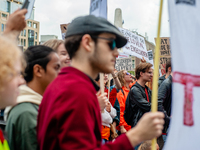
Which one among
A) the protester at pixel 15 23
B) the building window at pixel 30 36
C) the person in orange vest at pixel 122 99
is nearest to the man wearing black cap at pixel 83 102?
the protester at pixel 15 23

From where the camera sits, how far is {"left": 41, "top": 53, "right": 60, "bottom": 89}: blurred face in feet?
7.86

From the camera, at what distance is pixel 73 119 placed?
1.37 m

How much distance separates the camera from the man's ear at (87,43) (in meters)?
1.69

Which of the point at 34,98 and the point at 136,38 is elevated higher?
the point at 136,38

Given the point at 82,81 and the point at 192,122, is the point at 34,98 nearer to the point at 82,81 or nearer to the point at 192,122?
the point at 82,81

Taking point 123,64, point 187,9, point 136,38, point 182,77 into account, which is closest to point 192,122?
point 182,77

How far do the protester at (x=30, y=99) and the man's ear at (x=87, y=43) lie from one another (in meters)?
0.70

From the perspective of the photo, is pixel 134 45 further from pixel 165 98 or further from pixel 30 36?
pixel 30 36

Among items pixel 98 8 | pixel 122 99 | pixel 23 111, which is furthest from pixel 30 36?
pixel 23 111

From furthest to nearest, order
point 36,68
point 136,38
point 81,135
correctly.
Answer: point 136,38 → point 36,68 → point 81,135

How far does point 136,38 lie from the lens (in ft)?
23.7

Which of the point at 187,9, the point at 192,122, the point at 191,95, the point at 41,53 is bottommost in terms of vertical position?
the point at 192,122

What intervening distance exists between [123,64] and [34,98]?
24.2 feet

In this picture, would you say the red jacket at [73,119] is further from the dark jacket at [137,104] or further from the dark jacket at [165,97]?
the dark jacket at [137,104]
